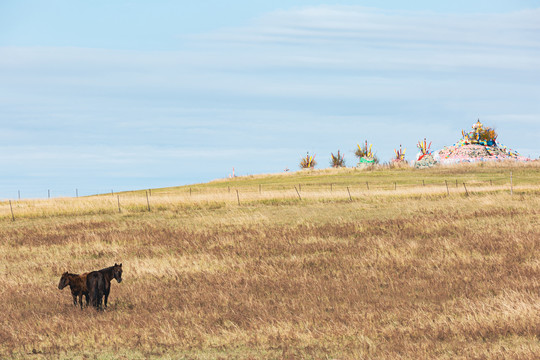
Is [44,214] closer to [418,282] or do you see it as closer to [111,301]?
[111,301]

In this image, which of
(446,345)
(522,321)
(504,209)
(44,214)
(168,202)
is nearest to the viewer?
(446,345)

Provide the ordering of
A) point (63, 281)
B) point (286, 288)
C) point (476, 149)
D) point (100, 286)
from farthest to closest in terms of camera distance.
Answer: point (476, 149) < point (286, 288) < point (100, 286) < point (63, 281)

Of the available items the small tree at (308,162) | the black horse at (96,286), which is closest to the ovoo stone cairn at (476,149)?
the small tree at (308,162)

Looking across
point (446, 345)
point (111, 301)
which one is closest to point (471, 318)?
point (446, 345)

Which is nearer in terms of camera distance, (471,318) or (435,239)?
(471,318)

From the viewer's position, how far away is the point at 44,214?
38094mm

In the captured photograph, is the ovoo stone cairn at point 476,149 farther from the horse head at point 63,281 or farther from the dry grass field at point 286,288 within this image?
the horse head at point 63,281

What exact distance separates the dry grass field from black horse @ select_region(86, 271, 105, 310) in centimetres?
23

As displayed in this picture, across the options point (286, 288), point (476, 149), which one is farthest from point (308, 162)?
point (286, 288)

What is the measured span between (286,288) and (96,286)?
430 cm

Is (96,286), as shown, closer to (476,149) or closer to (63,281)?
(63,281)

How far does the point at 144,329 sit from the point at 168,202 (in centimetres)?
3162

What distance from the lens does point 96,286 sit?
11.9 meters

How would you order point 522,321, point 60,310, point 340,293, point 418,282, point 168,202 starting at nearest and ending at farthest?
1. point 522,321
2. point 60,310
3. point 340,293
4. point 418,282
5. point 168,202
